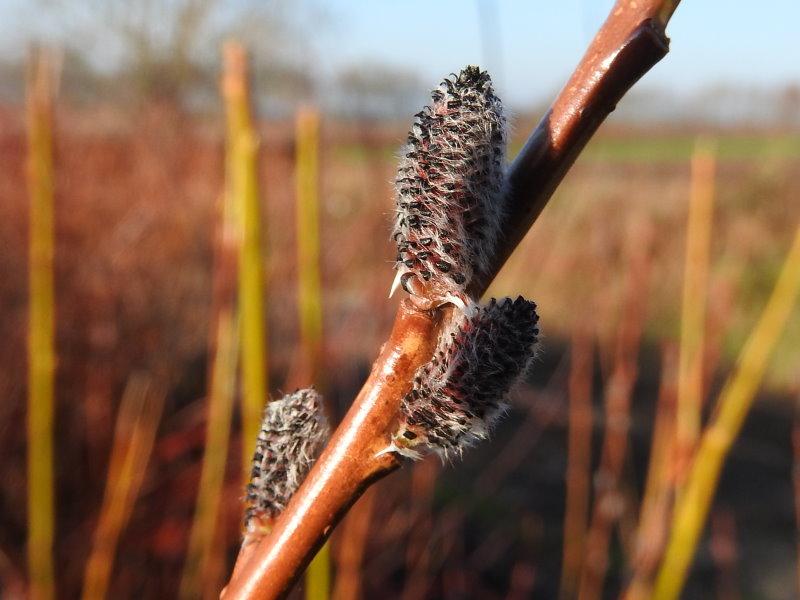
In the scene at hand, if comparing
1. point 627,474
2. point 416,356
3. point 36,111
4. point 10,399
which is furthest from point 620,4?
point 627,474

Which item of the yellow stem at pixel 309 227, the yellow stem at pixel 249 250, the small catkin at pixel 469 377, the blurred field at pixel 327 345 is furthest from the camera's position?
the blurred field at pixel 327 345

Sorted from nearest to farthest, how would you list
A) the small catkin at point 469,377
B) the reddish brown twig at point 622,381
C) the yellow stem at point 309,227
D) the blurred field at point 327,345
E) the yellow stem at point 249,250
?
the small catkin at point 469,377 < the yellow stem at point 249,250 < the yellow stem at point 309,227 < the reddish brown twig at point 622,381 < the blurred field at point 327,345

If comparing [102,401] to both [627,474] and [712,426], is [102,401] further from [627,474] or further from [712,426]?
[627,474]

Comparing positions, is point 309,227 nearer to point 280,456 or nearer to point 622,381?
point 280,456

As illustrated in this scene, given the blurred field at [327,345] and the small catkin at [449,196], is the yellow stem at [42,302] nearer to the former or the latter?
the blurred field at [327,345]

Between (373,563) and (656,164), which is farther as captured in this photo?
(656,164)

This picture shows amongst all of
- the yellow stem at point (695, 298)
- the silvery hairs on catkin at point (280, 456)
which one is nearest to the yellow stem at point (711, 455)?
the yellow stem at point (695, 298)

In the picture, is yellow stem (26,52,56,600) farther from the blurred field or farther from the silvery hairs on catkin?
the silvery hairs on catkin
